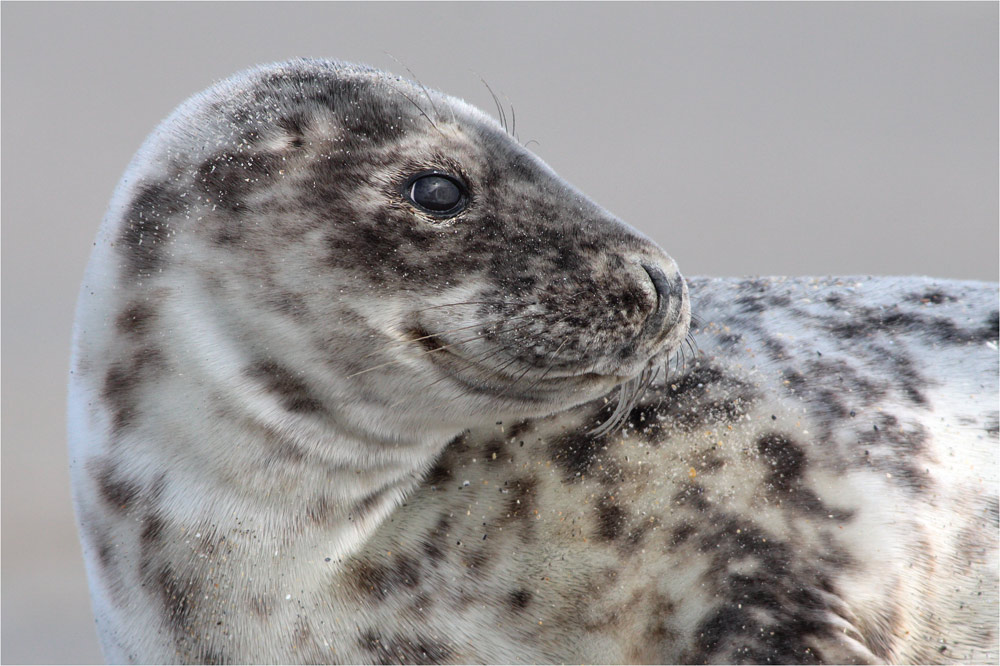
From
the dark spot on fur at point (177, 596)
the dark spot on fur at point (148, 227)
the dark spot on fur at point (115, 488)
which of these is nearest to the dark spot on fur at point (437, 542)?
the dark spot on fur at point (177, 596)

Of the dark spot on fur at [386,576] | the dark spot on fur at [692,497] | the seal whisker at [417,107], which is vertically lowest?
the dark spot on fur at [386,576]

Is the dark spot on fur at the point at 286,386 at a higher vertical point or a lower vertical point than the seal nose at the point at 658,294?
lower

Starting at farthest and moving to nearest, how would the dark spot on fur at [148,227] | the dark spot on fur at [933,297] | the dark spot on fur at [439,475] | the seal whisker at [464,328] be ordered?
the dark spot on fur at [933,297], the dark spot on fur at [439,475], the dark spot on fur at [148,227], the seal whisker at [464,328]

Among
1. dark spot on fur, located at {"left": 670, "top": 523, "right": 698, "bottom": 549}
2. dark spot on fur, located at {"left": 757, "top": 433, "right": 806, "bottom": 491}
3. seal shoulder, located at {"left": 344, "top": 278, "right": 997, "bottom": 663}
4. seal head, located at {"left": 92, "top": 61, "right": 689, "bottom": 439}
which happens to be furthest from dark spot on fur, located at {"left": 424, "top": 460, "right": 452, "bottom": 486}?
dark spot on fur, located at {"left": 757, "top": 433, "right": 806, "bottom": 491}

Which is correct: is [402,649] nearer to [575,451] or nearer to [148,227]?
[575,451]

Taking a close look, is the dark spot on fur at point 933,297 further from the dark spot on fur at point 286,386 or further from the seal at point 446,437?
the dark spot on fur at point 286,386

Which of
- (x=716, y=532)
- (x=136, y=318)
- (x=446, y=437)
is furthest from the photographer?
(x=716, y=532)

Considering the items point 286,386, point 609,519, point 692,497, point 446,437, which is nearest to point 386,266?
point 286,386

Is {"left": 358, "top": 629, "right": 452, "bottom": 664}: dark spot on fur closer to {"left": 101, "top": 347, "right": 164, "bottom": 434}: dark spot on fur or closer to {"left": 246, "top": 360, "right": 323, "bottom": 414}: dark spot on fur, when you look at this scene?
{"left": 246, "top": 360, "right": 323, "bottom": 414}: dark spot on fur

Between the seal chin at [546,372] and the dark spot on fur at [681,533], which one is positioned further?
the dark spot on fur at [681,533]
